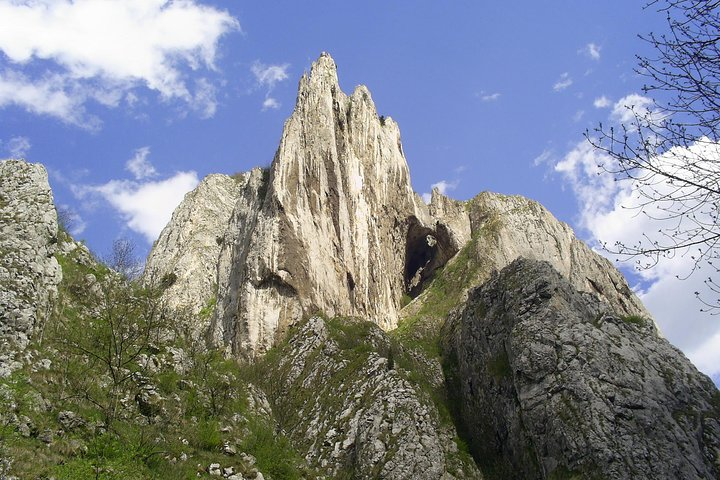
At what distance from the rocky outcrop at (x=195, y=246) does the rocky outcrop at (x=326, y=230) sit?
19.9 feet

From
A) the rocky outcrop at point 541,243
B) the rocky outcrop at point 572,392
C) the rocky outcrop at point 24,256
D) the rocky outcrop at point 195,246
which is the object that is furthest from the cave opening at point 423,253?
the rocky outcrop at point 24,256

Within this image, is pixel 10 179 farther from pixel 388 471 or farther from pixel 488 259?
pixel 488 259

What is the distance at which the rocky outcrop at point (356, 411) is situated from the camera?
27.5m

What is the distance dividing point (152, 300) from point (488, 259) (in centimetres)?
4117

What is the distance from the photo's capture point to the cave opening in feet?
209

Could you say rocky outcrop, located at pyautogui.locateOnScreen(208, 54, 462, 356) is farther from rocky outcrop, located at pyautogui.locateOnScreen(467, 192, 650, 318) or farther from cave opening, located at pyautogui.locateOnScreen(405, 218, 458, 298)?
rocky outcrop, located at pyautogui.locateOnScreen(467, 192, 650, 318)

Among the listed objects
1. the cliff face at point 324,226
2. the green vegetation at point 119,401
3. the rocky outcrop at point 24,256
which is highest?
the cliff face at point 324,226

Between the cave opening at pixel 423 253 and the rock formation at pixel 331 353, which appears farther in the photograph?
the cave opening at pixel 423 253

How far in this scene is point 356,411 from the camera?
31.2 m

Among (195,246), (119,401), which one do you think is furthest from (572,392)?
(195,246)

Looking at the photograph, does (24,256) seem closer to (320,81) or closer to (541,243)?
(320,81)

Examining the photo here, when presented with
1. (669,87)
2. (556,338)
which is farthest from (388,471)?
(669,87)

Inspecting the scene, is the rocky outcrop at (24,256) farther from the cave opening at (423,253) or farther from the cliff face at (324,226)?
the cave opening at (423,253)

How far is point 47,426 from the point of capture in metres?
14.2
